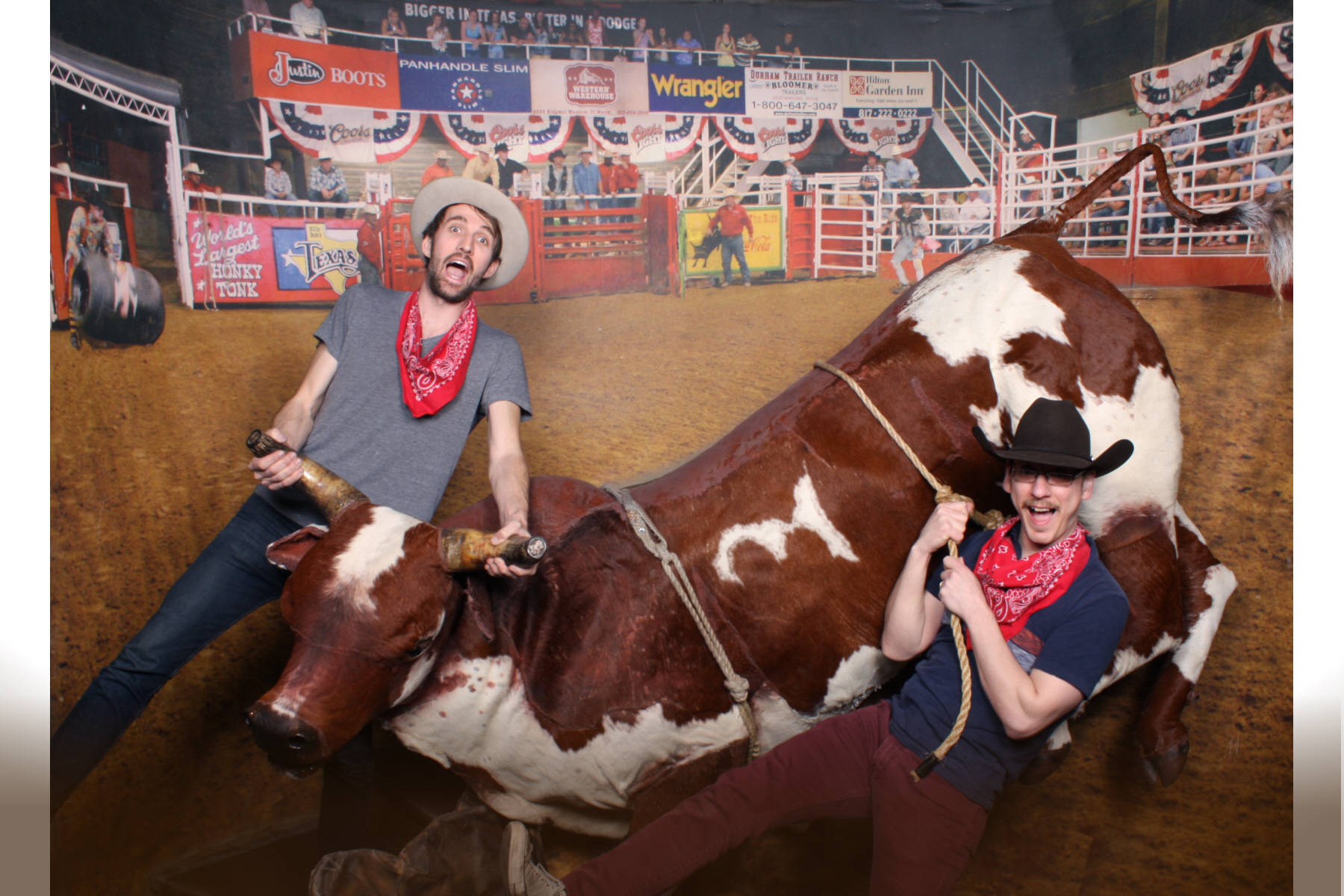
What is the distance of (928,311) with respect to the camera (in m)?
2.22

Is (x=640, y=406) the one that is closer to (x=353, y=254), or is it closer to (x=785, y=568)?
(x=353, y=254)

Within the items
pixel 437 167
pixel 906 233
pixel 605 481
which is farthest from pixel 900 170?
pixel 605 481

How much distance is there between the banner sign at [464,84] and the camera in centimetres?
378

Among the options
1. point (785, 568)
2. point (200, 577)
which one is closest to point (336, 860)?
point (200, 577)

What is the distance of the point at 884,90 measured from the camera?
3955 millimetres

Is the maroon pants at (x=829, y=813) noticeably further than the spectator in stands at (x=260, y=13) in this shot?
No

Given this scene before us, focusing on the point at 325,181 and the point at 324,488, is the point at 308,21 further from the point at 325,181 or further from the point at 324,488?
the point at 324,488

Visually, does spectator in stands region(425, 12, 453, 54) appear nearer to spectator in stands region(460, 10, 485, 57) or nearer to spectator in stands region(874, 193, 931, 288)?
spectator in stands region(460, 10, 485, 57)

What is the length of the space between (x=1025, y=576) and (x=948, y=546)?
0.16 meters

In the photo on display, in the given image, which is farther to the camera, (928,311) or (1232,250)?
(1232,250)

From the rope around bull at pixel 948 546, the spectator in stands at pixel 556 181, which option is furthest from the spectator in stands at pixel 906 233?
the rope around bull at pixel 948 546

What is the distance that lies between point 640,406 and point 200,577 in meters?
2.09

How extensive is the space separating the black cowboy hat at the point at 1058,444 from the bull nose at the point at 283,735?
55.6 inches

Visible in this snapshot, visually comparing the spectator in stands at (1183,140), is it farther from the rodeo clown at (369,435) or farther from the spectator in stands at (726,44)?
the rodeo clown at (369,435)
